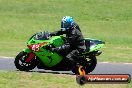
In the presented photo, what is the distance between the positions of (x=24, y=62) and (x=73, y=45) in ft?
5.21

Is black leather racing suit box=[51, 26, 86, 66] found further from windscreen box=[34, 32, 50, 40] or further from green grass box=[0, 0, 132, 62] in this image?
green grass box=[0, 0, 132, 62]

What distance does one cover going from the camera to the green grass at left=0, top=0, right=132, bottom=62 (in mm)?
29672

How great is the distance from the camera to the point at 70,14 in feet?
119

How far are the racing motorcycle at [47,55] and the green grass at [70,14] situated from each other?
38.8ft

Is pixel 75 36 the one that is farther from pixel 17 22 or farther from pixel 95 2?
pixel 95 2

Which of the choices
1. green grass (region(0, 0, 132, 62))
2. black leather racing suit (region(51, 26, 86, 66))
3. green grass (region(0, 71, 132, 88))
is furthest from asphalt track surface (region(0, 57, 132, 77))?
green grass (region(0, 0, 132, 62))

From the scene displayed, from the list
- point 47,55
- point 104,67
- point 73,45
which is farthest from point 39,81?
point 104,67

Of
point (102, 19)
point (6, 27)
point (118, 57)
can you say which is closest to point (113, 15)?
point (102, 19)

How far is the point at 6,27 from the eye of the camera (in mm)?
30938

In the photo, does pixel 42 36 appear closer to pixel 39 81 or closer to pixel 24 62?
pixel 24 62

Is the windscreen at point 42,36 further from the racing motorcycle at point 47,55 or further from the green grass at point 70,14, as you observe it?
the green grass at point 70,14

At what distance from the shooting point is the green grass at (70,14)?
29672 mm

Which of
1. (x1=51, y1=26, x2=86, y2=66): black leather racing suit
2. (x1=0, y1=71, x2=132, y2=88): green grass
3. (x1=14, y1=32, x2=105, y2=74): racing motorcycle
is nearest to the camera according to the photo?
(x1=0, y1=71, x2=132, y2=88): green grass

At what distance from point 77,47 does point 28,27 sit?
703 inches
